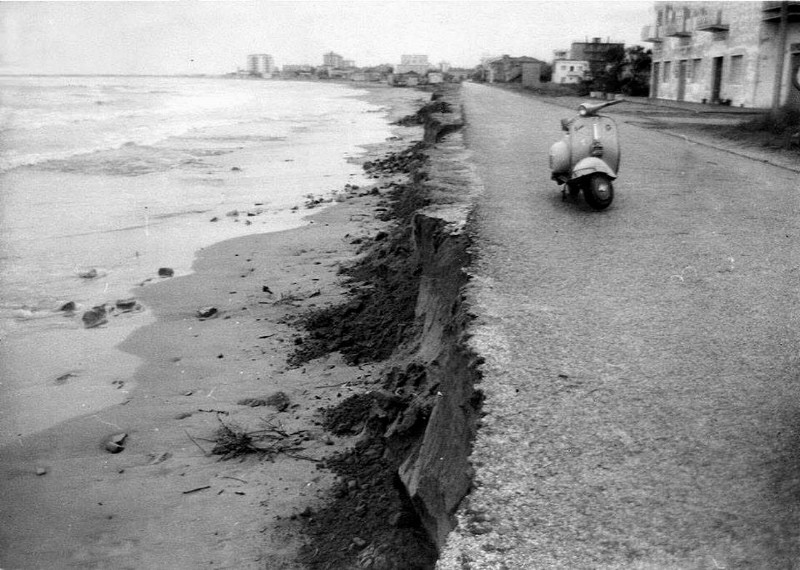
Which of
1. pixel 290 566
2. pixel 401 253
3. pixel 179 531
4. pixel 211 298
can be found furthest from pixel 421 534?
pixel 211 298

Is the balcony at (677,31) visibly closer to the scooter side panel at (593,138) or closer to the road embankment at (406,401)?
the scooter side panel at (593,138)

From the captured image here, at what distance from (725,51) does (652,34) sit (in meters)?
9.97

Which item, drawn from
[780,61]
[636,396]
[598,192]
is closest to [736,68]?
[780,61]

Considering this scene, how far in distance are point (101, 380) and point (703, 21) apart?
29.5 meters

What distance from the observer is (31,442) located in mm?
4969

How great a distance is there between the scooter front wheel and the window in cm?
2299

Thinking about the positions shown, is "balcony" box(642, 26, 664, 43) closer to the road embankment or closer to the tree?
the tree

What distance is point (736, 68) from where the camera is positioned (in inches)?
1083

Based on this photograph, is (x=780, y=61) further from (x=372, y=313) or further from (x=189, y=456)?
(x=189, y=456)

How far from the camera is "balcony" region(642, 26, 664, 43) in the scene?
36469mm

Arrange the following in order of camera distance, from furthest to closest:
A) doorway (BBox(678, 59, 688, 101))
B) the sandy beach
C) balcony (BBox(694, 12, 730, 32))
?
doorway (BBox(678, 59, 688, 101)) → balcony (BBox(694, 12, 730, 32)) → the sandy beach

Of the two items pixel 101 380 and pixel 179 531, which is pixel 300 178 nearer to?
pixel 101 380

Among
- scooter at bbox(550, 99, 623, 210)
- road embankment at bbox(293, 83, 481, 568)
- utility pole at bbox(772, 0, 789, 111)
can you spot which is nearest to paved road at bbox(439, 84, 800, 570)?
road embankment at bbox(293, 83, 481, 568)

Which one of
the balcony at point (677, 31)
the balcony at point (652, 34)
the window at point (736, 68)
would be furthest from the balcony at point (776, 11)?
the balcony at point (652, 34)
